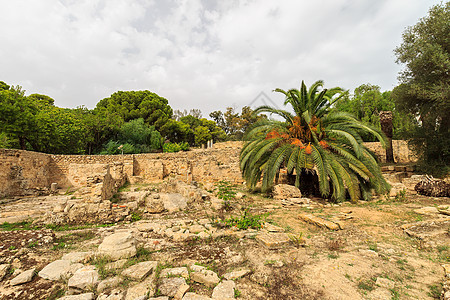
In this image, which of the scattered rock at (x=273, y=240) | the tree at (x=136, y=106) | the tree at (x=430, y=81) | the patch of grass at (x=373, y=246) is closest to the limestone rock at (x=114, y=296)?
the scattered rock at (x=273, y=240)

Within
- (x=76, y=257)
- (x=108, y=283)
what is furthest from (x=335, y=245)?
(x=76, y=257)

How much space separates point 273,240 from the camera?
3.87 metres

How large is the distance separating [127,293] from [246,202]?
564 cm

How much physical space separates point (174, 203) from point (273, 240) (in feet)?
14.8

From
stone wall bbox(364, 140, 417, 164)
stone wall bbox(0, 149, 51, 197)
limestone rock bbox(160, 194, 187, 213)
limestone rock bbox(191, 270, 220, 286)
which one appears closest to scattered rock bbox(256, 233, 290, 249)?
limestone rock bbox(191, 270, 220, 286)

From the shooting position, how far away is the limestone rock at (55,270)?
286cm

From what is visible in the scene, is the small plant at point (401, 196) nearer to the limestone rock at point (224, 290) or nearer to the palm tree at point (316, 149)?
the palm tree at point (316, 149)

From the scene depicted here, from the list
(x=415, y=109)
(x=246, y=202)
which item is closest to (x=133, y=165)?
(x=246, y=202)

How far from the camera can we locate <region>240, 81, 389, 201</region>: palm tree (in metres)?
7.38

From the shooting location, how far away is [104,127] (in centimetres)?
2298

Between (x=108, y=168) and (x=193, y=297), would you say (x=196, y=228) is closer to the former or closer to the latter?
(x=193, y=297)

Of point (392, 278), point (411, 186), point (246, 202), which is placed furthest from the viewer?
point (411, 186)

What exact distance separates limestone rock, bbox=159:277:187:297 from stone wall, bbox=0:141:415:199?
984 cm

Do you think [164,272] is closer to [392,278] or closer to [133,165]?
[392,278]
